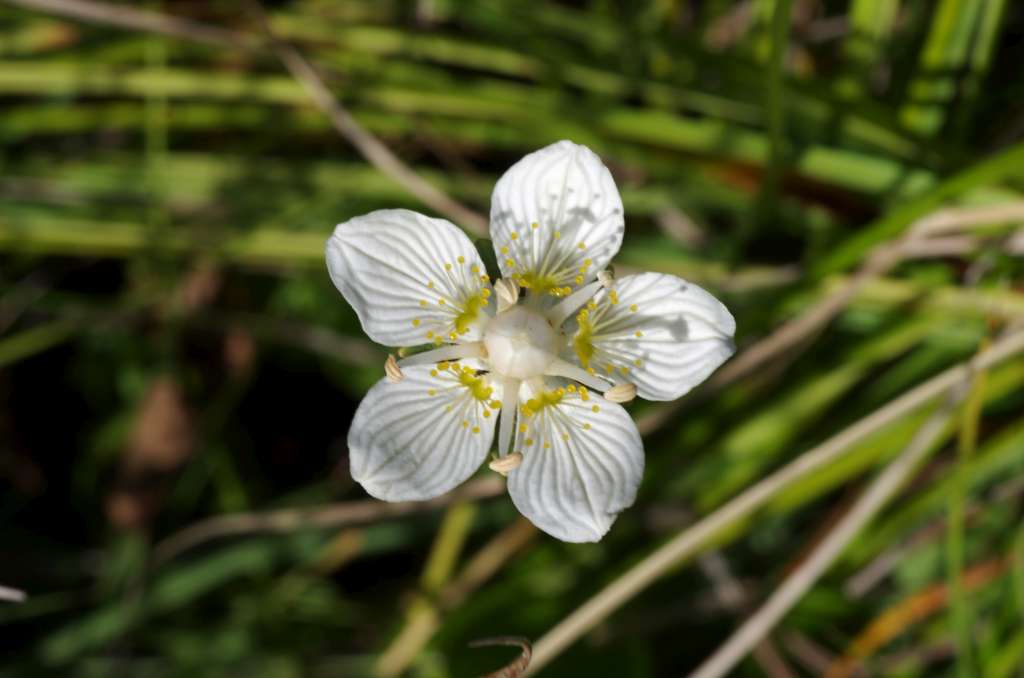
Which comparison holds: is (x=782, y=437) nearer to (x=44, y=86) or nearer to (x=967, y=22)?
(x=967, y=22)

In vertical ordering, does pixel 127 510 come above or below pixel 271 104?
below

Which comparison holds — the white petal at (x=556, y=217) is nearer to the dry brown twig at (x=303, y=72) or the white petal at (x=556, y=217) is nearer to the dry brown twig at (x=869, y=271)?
the dry brown twig at (x=303, y=72)

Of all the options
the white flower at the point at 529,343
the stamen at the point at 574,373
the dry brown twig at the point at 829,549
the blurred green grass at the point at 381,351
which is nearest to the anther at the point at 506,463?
the white flower at the point at 529,343

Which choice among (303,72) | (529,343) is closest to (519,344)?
(529,343)

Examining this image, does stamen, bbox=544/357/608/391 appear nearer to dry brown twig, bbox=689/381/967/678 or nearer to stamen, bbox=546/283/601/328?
stamen, bbox=546/283/601/328

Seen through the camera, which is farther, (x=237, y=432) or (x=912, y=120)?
(x=237, y=432)

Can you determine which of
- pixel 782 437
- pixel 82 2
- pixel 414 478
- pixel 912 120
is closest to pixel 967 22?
pixel 912 120
